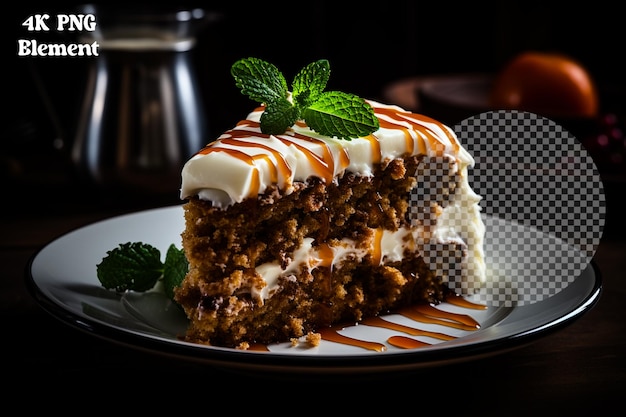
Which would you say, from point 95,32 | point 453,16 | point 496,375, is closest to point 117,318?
point 496,375

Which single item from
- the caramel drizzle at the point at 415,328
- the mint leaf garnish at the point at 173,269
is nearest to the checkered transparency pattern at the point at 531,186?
the caramel drizzle at the point at 415,328

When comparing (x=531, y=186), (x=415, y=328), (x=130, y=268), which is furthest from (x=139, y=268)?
(x=531, y=186)

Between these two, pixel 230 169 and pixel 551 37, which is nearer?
pixel 230 169

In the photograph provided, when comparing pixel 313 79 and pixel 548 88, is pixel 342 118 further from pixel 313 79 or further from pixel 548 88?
pixel 548 88

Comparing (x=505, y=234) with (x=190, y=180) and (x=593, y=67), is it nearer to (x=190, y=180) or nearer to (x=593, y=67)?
(x=190, y=180)

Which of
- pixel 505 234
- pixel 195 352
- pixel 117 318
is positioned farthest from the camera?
pixel 505 234
